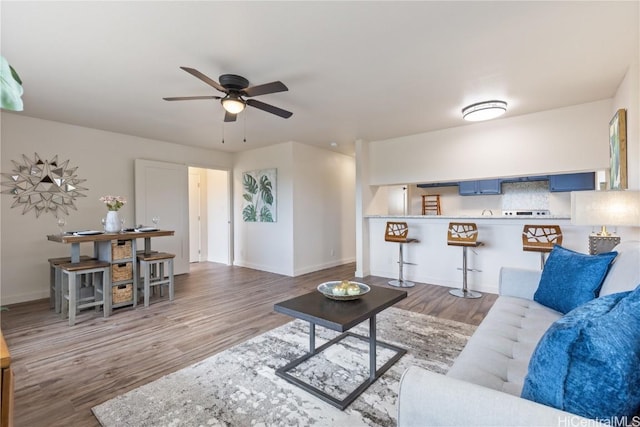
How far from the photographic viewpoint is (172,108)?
3.68 meters

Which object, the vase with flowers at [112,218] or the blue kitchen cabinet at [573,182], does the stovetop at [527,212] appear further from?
the vase with flowers at [112,218]

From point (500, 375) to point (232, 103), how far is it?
2.86m

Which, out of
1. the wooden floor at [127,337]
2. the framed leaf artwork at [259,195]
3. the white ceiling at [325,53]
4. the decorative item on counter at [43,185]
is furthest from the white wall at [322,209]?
the decorative item on counter at [43,185]

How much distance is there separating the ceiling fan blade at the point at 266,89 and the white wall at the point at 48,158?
3.37m

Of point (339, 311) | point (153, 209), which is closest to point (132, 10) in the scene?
point (339, 311)

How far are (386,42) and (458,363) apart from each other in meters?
2.23

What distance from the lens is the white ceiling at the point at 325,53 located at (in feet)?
6.38

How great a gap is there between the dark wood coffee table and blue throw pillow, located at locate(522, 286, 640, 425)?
3.34 ft

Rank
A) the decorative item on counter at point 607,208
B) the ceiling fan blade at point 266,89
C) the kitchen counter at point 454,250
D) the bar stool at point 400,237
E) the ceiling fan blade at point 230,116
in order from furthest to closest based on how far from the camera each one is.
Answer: the bar stool at point 400,237 < the kitchen counter at point 454,250 < the ceiling fan blade at point 230,116 < the ceiling fan blade at point 266,89 < the decorative item on counter at point 607,208

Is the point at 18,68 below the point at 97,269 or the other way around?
the other way around

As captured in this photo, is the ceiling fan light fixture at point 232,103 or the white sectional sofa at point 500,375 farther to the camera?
the ceiling fan light fixture at point 232,103

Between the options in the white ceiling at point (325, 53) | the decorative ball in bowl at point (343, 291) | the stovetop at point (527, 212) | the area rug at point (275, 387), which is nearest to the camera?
the area rug at point (275, 387)

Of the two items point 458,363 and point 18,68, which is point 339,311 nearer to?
point 458,363

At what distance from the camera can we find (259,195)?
598cm
